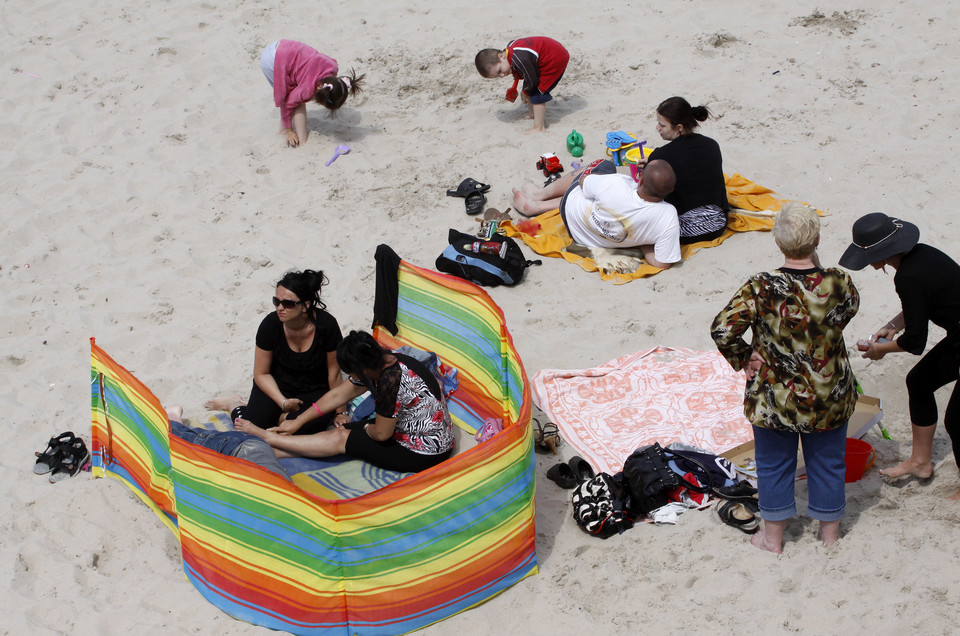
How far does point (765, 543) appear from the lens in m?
3.99

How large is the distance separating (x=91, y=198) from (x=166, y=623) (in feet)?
16.2

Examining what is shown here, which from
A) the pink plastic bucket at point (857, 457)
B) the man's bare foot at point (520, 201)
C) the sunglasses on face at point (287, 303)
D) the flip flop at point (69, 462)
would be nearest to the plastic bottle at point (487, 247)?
the man's bare foot at point (520, 201)

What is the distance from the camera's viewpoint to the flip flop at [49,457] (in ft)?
16.1

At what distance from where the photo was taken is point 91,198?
303 inches

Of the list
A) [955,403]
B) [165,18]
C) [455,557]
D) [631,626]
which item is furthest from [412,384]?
[165,18]

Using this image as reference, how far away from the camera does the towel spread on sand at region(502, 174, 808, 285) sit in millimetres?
6605

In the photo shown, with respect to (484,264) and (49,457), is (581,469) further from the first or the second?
(49,457)

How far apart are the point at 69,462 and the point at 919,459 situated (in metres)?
4.69

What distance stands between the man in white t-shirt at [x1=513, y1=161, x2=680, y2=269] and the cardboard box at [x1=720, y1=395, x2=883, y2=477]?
2146mm

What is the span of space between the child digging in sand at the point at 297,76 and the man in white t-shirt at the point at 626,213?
8.72 ft

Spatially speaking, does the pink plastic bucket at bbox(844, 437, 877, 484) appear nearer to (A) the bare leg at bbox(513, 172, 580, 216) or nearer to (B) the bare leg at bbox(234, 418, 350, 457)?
(B) the bare leg at bbox(234, 418, 350, 457)

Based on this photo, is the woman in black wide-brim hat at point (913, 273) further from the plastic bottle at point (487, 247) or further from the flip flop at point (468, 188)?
the flip flop at point (468, 188)

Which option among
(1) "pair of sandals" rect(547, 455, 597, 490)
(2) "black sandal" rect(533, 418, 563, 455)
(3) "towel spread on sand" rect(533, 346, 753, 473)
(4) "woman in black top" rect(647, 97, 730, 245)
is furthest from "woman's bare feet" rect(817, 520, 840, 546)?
(4) "woman in black top" rect(647, 97, 730, 245)

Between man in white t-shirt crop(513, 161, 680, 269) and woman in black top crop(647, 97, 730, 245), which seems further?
woman in black top crop(647, 97, 730, 245)
